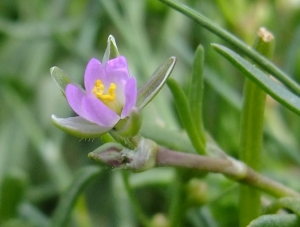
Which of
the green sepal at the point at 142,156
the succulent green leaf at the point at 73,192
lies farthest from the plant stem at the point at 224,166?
the succulent green leaf at the point at 73,192

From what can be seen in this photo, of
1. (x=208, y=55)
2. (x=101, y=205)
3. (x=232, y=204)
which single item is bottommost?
(x=101, y=205)

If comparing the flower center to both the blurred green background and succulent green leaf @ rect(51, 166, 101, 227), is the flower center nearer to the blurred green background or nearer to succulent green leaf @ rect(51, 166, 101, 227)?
succulent green leaf @ rect(51, 166, 101, 227)

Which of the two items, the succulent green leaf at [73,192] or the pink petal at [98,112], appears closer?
the pink petal at [98,112]

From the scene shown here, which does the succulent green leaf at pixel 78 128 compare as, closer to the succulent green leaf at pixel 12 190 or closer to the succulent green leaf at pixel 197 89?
the succulent green leaf at pixel 197 89

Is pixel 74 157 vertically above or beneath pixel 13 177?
beneath

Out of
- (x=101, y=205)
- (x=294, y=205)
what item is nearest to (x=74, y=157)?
(x=101, y=205)

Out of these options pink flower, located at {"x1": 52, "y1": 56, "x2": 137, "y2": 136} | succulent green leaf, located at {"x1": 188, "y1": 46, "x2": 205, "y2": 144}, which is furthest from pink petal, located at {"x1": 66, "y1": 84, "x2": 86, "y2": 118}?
succulent green leaf, located at {"x1": 188, "y1": 46, "x2": 205, "y2": 144}

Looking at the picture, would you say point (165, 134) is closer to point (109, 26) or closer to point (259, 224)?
point (259, 224)
